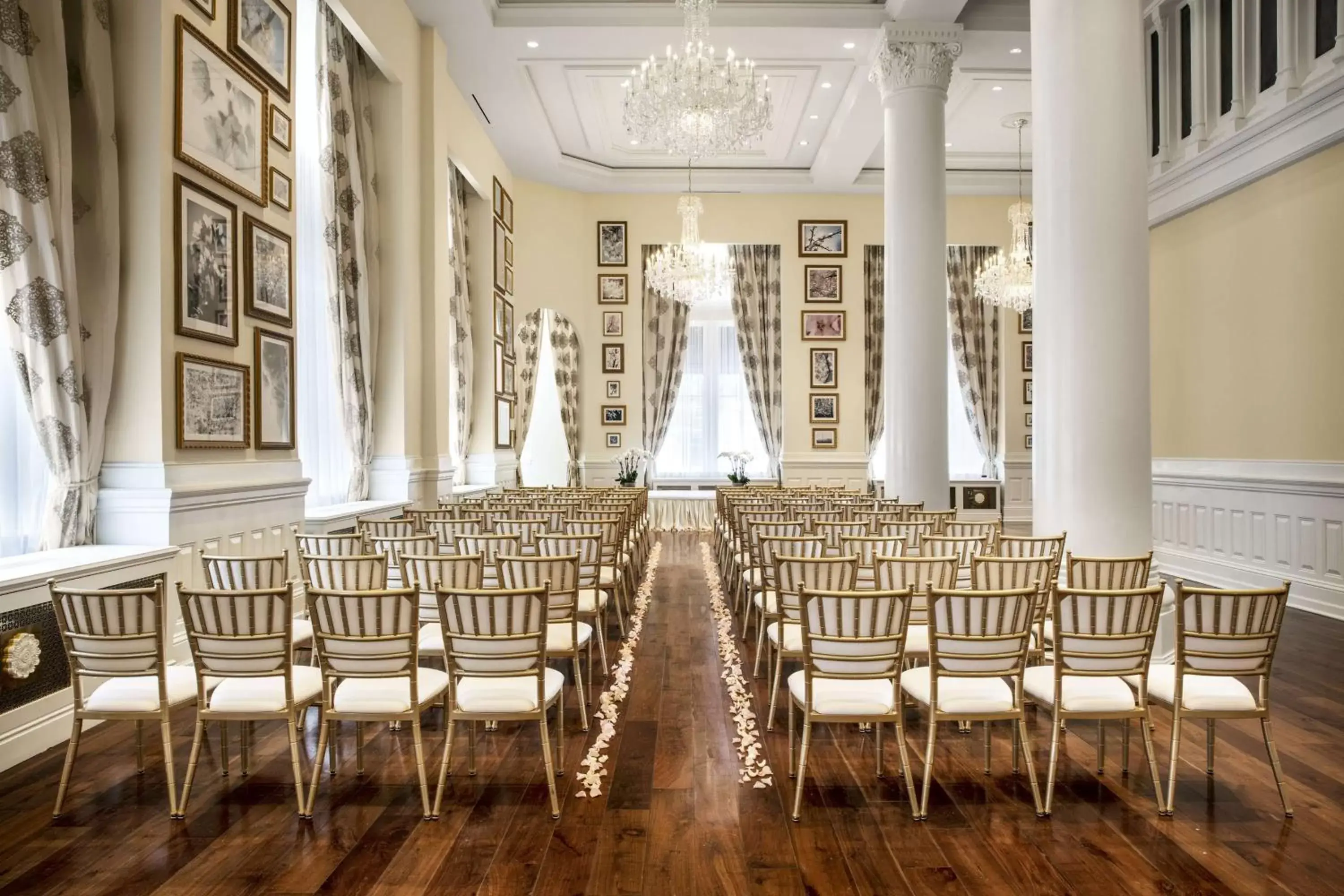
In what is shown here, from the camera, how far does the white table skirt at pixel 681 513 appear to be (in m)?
15.0

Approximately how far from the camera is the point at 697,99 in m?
7.75

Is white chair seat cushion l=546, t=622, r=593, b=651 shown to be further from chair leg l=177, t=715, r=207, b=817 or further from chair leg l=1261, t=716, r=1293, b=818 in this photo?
chair leg l=1261, t=716, r=1293, b=818

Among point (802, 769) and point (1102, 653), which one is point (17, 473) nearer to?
point (802, 769)

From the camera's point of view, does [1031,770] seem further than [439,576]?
No

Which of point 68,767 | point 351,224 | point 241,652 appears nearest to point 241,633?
point 241,652

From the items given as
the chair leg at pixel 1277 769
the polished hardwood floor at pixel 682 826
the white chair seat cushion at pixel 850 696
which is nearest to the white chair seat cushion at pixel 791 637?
the polished hardwood floor at pixel 682 826

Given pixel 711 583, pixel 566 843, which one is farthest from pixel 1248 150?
pixel 566 843

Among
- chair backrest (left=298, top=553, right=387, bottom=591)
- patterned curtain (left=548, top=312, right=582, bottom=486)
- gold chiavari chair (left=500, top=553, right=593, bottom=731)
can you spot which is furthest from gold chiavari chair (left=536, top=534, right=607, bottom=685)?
patterned curtain (left=548, top=312, right=582, bottom=486)

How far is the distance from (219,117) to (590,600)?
→ 4329 millimetres

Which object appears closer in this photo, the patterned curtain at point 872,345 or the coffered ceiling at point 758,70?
the coffered ceiling at point 758,70

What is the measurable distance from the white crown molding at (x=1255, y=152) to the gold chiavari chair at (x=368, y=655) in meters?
7.73

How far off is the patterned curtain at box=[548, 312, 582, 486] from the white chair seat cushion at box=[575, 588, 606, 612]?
10.4 m

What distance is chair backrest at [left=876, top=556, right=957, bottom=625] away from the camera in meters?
4.40

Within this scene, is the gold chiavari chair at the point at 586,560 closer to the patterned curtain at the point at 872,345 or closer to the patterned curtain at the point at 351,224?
the patterned curtain at the point at 351,224
